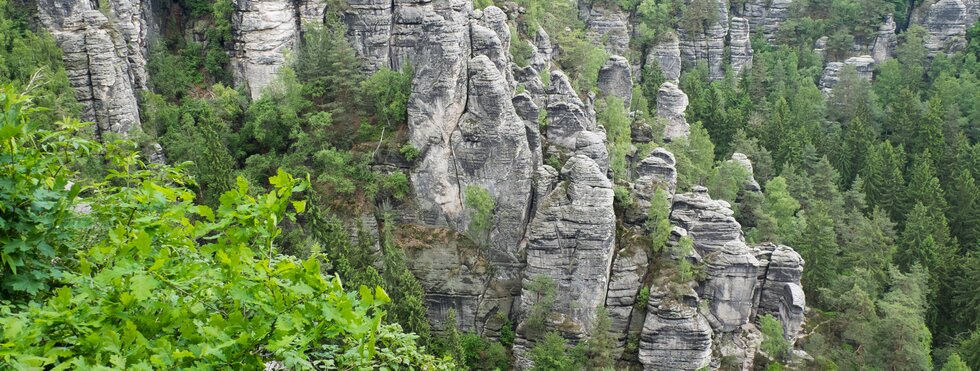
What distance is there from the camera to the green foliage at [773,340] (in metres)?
41.9

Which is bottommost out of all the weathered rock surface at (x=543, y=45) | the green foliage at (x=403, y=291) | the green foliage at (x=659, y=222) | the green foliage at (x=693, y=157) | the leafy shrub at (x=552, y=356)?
the leafy shrub at (x=552, y=356)

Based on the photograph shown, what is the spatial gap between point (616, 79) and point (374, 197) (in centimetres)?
2828

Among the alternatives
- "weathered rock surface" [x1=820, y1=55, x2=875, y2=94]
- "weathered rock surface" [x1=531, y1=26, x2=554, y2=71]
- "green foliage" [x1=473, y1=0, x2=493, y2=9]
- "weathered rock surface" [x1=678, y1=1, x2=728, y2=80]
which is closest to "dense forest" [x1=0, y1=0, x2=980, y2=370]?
"weathered rock surface" [x1=678, y1=1, x2=728, y2=80]

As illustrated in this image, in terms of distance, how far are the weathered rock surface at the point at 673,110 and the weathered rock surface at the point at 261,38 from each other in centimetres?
3196

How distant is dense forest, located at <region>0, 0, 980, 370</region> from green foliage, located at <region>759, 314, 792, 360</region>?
3.8 inches

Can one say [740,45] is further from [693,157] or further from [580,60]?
[693,157]

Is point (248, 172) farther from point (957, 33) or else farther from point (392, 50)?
point (957, 33)

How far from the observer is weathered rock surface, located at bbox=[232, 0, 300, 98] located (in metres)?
49.5

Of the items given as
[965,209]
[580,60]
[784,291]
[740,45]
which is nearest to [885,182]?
[965,209]

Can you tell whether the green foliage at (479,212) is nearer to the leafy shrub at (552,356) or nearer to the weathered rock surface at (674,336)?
the leafy shrub at (552,356)

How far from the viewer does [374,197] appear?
44625mm

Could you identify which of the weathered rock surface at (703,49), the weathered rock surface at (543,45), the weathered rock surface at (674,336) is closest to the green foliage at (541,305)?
the weathered rock surface at (674,336)

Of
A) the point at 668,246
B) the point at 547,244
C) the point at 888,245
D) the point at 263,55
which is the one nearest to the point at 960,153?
the point at 888,245

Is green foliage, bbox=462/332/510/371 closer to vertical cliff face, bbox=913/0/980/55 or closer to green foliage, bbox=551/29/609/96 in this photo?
green foliage, bbox=551/29/609/96
